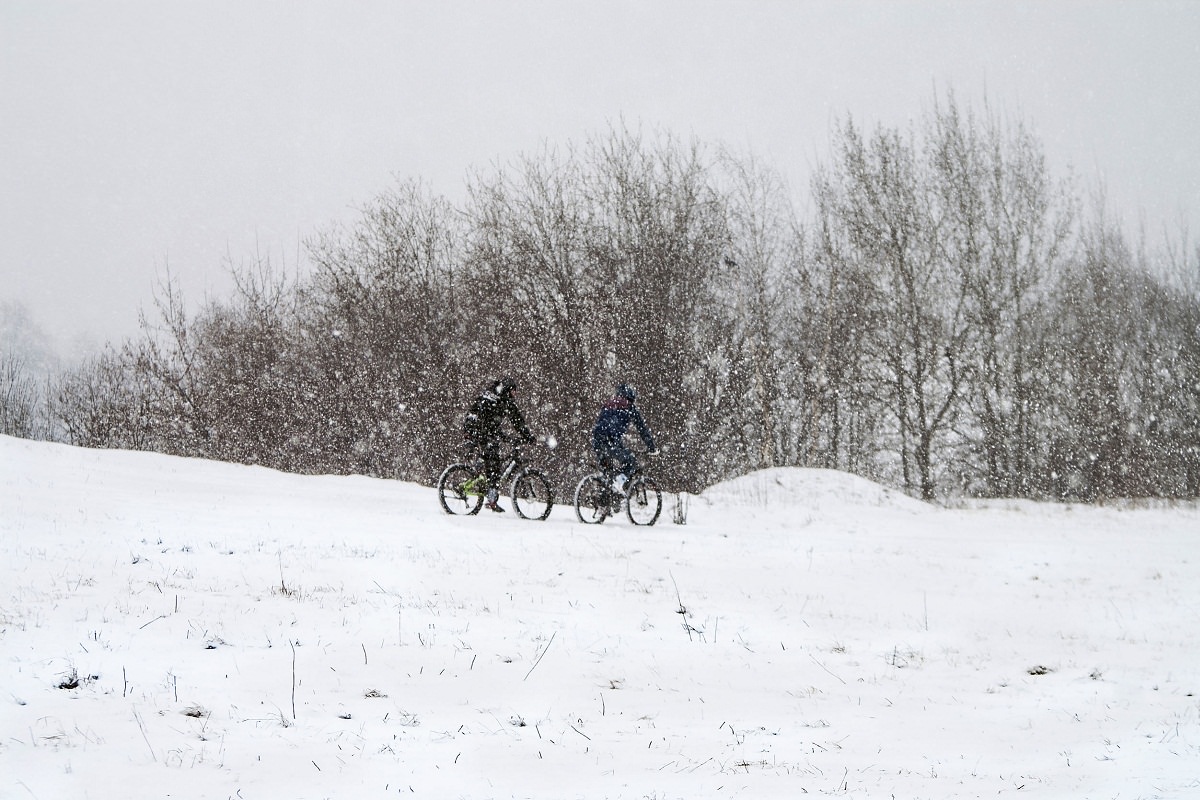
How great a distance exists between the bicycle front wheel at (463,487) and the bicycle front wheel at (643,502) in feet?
8.32

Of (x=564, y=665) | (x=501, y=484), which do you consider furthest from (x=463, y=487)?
(x=564, y=665)

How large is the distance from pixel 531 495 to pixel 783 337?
16212 millimetres

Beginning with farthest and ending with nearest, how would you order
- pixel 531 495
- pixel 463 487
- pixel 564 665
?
pixel 531 495 < pixel 463 487 < pixel 564 665

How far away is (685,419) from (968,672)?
747 inches

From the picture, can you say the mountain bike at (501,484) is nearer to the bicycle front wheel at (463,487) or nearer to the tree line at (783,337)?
the bicycle front wheel at (463,487)

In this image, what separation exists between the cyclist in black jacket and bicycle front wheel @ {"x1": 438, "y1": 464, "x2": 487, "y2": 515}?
0.17 metres

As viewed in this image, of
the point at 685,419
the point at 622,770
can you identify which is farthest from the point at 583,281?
the point at 622,770

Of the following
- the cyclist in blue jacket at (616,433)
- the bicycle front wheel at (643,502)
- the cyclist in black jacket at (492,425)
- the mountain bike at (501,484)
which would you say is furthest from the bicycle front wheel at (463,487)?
the bicycle front wheel at (643,502)

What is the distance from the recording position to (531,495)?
14.2 m

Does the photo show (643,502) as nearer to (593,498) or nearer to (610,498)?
(610,498)

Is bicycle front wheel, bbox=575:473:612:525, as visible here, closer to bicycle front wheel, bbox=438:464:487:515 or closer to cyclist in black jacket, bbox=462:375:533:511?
cyclist in black jacket, bbox=462:375:533:511

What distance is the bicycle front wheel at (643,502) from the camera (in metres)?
14.5

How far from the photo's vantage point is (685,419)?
25.7 meters

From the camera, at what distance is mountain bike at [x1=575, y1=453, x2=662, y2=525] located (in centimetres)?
1441
